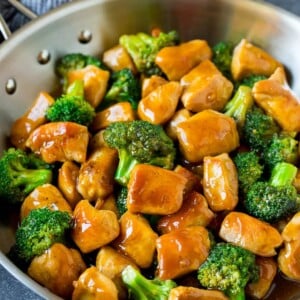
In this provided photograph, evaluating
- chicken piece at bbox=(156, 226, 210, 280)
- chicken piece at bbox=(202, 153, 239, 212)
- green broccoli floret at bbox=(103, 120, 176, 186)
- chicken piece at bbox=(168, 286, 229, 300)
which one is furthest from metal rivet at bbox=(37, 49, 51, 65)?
chicken piece at bbox=(168, 286, 229, 300)

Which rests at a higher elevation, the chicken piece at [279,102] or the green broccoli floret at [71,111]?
the green broccoli floret at [71,111]

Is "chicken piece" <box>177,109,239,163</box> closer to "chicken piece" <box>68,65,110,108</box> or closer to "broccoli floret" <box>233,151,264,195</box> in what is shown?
"broccoli floret" <box>233,151,264,195</box>

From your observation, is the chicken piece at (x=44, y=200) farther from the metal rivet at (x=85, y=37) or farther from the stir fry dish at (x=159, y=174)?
the metal rivet at (x=85, y=37)

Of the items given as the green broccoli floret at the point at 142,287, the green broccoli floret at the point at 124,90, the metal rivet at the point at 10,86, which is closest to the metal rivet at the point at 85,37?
the green broccoli floret at the point at 124,90

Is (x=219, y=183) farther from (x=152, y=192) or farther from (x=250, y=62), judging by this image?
(x=250, y=62)

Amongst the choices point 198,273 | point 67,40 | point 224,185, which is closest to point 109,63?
point 67,40

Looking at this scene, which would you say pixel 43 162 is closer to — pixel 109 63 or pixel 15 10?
pixel 109 63
